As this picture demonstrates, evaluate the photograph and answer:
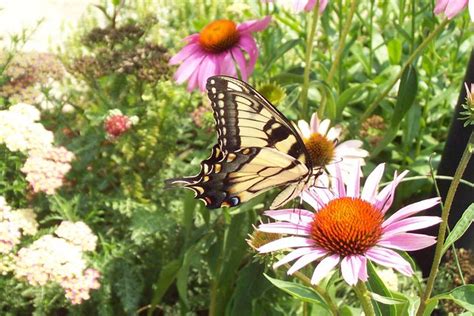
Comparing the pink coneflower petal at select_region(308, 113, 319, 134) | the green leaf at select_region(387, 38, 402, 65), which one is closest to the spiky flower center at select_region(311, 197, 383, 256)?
the pink coneflower petal at select_region(308, 113, 319, 134)

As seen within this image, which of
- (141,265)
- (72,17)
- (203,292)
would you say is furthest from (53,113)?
(72,17)

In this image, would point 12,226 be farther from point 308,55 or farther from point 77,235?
point 308,55

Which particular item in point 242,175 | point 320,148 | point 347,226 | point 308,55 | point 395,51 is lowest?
point 347,226

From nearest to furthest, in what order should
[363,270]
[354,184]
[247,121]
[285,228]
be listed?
[363,270] → [285,228] → [354,184] → [247,121]

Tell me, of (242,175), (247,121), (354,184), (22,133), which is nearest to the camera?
(354,184)

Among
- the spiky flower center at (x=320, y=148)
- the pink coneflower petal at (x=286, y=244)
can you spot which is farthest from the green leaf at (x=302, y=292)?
the spiky flower center at (x=320, y=148)

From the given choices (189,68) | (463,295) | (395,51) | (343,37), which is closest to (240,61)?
(189,68)

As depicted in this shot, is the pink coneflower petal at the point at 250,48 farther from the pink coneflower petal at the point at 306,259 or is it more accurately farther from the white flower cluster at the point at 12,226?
the pink coneflower petal at the point at 306,259
